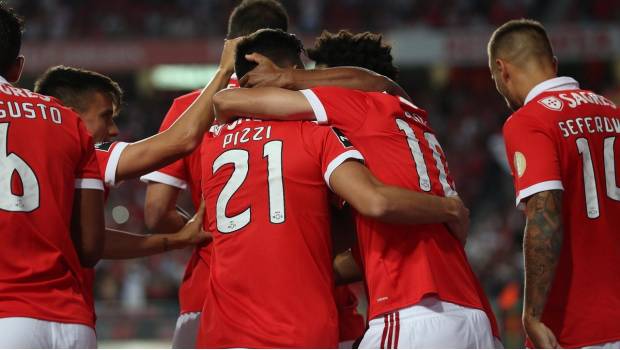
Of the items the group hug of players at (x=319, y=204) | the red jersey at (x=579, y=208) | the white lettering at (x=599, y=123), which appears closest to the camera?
the group hug of players at (x=319, y=204)

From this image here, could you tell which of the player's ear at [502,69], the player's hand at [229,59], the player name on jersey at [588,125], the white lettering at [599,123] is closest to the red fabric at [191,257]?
the player's hand at [229,59]

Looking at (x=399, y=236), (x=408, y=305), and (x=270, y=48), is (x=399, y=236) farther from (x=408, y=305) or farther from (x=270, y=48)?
(x=270, y=48)

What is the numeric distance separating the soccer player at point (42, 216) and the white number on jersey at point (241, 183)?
1.63 feet

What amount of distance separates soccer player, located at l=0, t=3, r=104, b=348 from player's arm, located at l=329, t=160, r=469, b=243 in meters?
0.96

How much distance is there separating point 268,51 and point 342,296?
132 cm

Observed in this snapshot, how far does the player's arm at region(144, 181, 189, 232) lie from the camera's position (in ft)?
16.0

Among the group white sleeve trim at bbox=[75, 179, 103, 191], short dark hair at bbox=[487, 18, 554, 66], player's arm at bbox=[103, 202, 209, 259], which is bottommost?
player's arm at bbox=[103, 202, 209, 259]

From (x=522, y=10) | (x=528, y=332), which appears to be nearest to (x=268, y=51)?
(x=528, y=332)

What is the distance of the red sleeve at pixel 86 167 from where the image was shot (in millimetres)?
3701

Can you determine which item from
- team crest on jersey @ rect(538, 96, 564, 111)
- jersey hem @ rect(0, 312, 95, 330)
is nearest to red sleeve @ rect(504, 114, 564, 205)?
team crest on jersey @ rect(538, 96, 564, 111)

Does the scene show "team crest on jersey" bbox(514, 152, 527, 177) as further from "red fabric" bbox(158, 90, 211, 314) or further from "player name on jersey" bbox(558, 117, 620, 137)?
"red fabric" bbox(158, 90, 211, 314)

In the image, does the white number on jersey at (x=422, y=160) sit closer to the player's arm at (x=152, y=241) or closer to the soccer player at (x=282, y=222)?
the soccer player at (x=282, y=222)

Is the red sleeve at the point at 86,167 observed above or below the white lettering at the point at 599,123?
below

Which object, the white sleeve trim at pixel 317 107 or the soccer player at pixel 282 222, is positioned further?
the white sleeve trim at pixel 317 107
